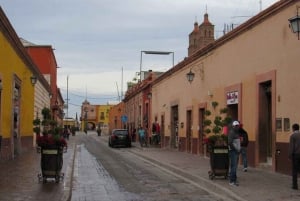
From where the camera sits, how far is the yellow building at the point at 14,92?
74.6 ft

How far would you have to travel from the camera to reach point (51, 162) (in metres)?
15.7

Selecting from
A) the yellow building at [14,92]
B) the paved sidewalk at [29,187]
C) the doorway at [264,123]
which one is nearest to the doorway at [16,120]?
the yellow building at [14,92]

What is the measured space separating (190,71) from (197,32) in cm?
1666

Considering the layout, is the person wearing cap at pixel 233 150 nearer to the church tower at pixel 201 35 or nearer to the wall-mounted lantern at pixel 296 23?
the wall-mounted lantern at pixel 296 23

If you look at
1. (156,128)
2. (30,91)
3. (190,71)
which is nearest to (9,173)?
(190,71)

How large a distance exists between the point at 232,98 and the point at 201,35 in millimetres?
19969

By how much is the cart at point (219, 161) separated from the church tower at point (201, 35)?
22.0 m

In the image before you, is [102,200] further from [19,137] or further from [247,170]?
[19,137]

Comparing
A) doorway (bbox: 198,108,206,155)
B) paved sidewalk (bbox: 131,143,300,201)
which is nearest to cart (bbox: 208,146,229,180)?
paved sidewalk (bbox: 131,143,300,201)

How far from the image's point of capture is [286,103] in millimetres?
17625

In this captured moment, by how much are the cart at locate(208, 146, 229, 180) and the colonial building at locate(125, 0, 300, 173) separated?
A: 1898mm

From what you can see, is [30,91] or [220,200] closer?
[220,200]

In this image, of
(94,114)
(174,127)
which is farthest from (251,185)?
(94,114)

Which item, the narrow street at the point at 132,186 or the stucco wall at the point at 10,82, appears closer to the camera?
the narrow street at the point at 132,186
